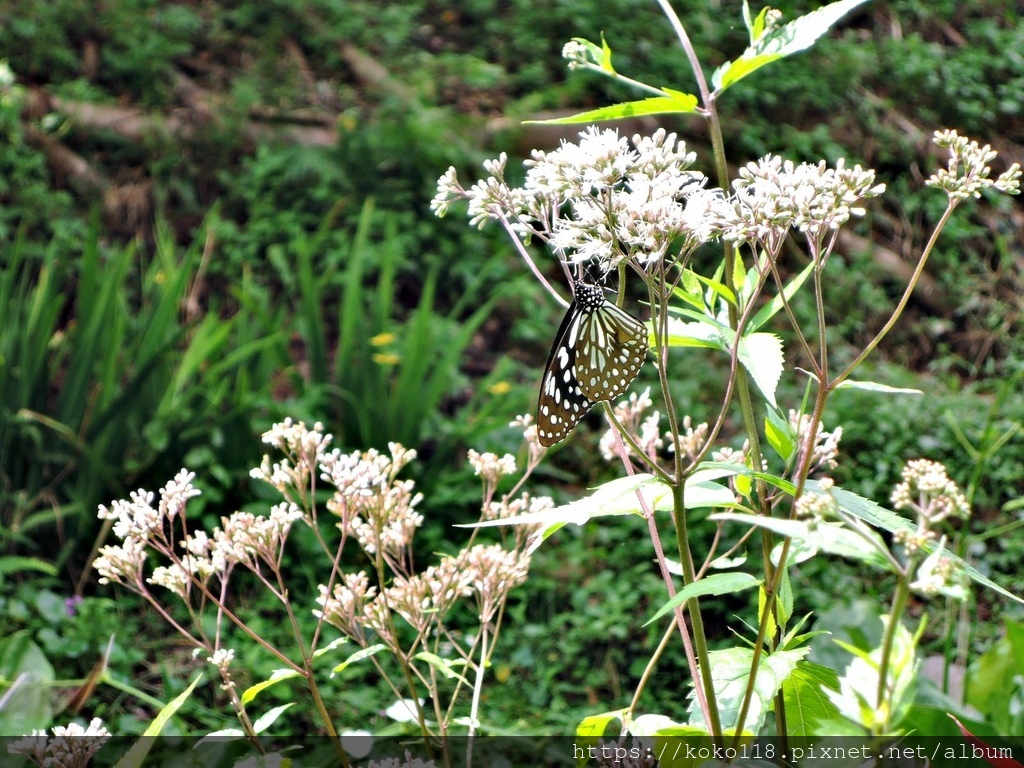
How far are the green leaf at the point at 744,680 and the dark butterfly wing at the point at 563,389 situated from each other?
38 centimetres

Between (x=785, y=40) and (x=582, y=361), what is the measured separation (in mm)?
466

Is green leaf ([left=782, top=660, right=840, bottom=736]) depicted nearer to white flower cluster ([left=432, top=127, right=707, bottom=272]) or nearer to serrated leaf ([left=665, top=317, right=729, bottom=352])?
serrated leaf ([left=665, top=317, right=729, bottom=352])

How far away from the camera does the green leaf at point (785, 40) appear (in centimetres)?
108

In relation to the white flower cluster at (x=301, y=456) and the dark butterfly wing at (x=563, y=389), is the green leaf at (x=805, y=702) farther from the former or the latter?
the white flower cluster at (x=301, y=456)

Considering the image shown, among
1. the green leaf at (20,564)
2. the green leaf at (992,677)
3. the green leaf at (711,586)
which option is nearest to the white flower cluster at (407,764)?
the green leaf at (711,586)

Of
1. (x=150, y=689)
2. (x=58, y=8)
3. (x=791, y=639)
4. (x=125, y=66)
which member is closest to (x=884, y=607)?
(x=150, y=689)

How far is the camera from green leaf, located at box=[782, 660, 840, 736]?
3.50 ft

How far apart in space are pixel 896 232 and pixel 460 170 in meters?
2.79

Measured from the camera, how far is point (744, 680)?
1024 mm

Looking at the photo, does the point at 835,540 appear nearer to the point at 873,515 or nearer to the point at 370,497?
the point at 873,515

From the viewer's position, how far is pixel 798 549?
0.89 meters

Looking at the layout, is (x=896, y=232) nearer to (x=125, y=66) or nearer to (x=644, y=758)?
(x=125, y=66)

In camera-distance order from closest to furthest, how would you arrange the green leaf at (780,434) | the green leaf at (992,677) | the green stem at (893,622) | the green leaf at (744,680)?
the green stem at (893,622)
the green leaf at (744,680)
the green leaf at (780,434)
the green leaf at (992,677)

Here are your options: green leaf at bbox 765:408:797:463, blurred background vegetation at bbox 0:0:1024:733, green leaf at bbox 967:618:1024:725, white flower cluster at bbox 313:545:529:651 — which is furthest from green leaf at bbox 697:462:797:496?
green leaf at bbox 967:618:1024:725
